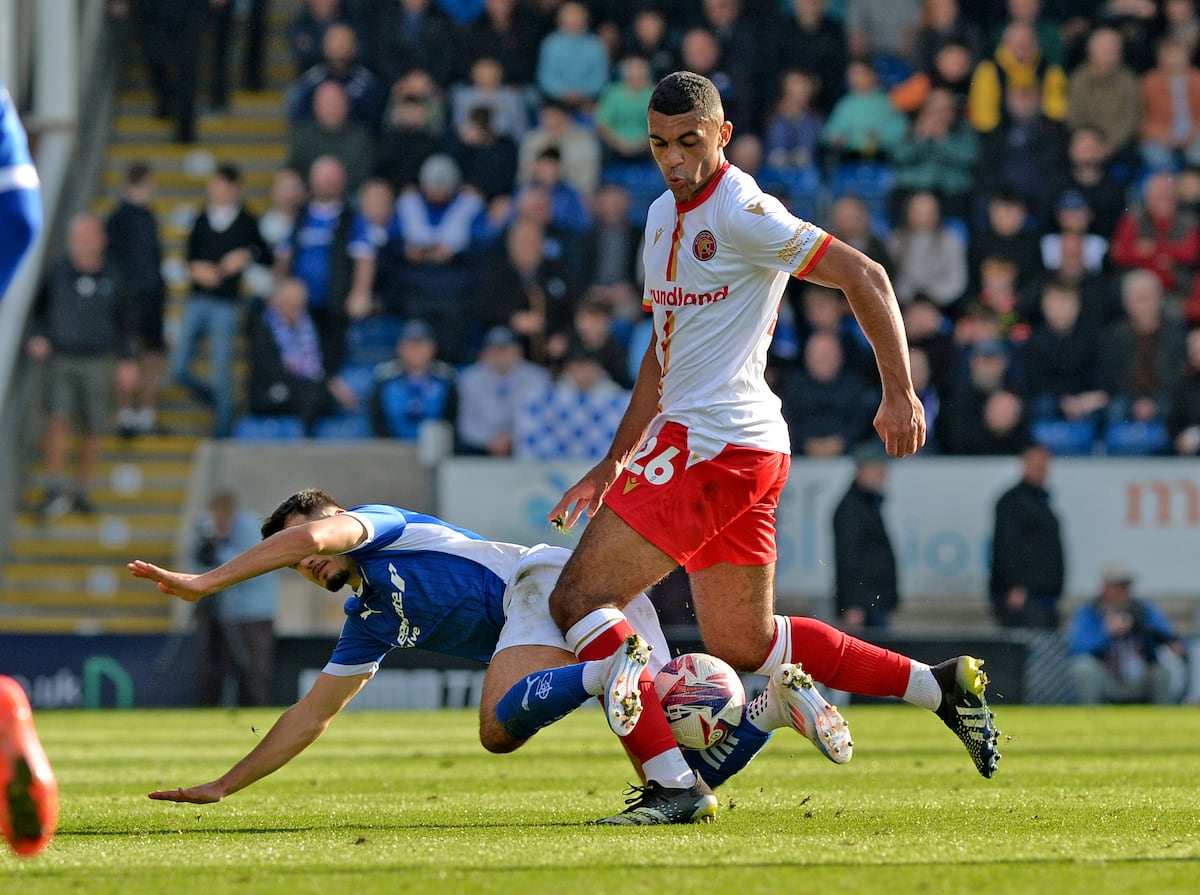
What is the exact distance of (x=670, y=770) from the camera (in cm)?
623

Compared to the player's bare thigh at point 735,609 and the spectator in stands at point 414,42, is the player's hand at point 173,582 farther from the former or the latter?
the spectator in stands at point 414,42

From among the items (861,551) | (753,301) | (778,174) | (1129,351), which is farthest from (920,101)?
(753,301)

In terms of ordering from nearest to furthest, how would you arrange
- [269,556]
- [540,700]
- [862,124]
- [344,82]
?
[269,556] < [540,700] < [862,124] < [344,82]

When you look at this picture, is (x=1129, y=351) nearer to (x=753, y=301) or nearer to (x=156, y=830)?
(x=753, y=301)

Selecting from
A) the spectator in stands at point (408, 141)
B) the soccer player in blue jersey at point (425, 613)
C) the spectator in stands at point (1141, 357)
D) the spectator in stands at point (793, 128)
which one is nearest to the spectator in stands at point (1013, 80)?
the spectator in stands at point (793, 128)

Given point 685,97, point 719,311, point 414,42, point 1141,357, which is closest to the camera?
point 685,97

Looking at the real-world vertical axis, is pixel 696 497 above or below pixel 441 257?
below

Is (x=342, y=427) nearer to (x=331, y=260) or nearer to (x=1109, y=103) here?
(x=331, y=260)

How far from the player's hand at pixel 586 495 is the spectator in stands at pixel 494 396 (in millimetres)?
8995

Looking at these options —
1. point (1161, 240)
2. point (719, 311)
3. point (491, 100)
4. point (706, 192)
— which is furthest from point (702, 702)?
point (491, 100)

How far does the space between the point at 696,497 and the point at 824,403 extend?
934cm

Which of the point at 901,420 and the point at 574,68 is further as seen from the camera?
the point at 574,68

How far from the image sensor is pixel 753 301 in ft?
21.6

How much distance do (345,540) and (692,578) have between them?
Result: 1.27 m
